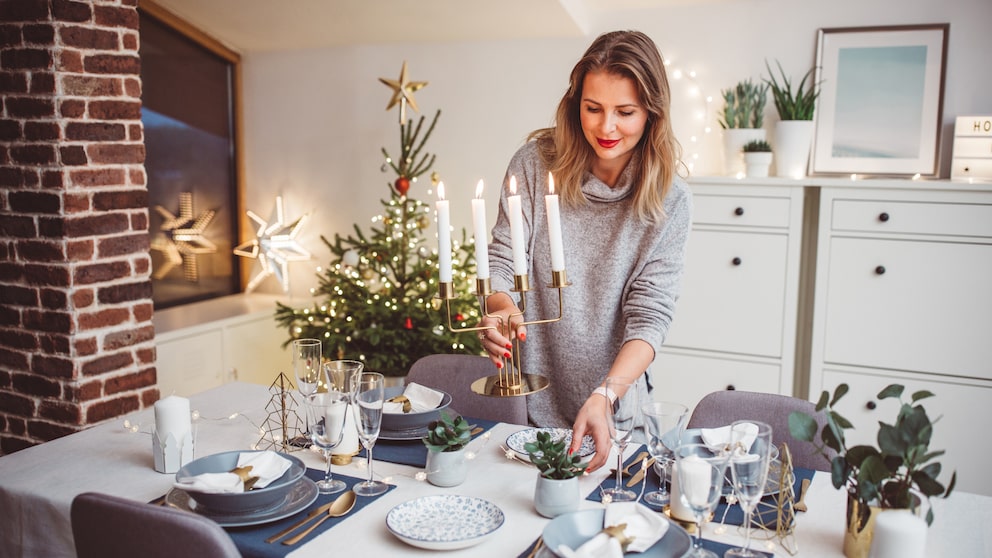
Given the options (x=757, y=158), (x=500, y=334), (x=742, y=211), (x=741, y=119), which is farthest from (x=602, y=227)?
(x=741, y=119)

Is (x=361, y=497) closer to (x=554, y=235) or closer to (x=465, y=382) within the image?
(x=554, y=235)

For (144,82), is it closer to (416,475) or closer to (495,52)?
(495,52)

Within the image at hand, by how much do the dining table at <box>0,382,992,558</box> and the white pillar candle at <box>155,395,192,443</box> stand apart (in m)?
0.08

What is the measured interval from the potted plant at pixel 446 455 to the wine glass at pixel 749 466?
511 millimetres

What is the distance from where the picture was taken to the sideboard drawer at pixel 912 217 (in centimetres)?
295

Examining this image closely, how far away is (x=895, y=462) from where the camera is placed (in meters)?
1.25

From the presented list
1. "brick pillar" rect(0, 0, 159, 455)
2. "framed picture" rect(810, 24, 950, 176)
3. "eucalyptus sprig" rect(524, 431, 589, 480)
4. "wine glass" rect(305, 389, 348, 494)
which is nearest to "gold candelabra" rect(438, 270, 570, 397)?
"eucalyptus sprig" rect(524, 431, 589, 480)

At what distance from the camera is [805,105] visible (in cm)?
327

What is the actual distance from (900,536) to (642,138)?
1.11 metres

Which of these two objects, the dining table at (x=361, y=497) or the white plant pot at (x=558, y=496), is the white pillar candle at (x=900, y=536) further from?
the white plant pot at (x=558, y=496)

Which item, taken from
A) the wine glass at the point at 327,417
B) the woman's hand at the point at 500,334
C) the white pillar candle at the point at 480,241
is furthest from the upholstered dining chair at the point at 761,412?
the wine glass at the point at 327,417

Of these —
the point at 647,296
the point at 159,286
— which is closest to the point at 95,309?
the point at 159,286

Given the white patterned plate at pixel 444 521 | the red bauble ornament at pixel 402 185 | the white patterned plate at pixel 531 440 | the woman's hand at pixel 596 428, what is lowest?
the white patterned plate at pixel 444 521

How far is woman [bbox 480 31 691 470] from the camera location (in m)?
1.89
